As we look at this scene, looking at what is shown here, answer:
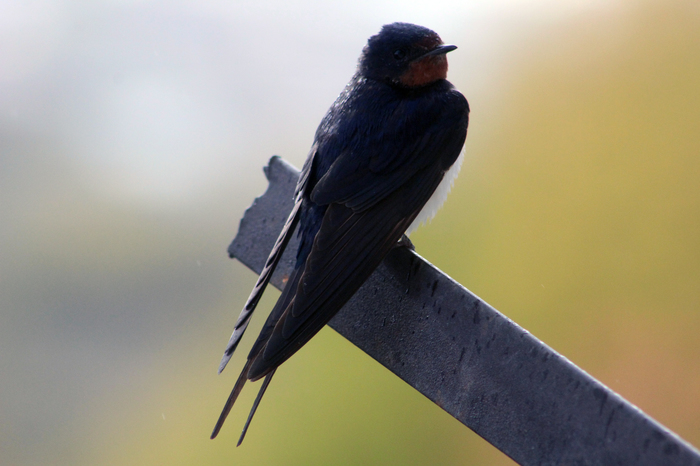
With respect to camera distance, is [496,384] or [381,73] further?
[381,73]

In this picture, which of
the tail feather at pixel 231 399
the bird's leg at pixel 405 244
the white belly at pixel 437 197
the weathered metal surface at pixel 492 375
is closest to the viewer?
the weathered metal surface at pixel 492 375

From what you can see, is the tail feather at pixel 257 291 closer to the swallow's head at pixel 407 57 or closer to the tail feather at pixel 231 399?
the tail feather at pixel 231 399

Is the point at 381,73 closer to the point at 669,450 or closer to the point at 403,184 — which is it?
the point at 403,184

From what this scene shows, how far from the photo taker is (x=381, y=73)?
1525 mm

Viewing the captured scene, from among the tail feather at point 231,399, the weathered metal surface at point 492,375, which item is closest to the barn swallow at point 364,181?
the tail feather at point 231,399

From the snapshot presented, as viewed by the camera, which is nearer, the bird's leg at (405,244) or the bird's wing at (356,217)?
the bird's wing at (356,217)

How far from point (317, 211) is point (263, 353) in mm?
331

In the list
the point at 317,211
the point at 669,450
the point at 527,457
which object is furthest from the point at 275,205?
the point at 669,450

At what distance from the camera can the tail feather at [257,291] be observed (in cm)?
114

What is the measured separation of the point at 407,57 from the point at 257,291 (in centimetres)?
63

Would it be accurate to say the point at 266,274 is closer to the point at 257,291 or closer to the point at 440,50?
the point at 257,291

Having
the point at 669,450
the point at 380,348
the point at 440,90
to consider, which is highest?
the point at 440,90

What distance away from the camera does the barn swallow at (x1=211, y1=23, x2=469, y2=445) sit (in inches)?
43.7

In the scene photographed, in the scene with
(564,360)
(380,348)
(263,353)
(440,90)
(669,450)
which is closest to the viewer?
(669,450)
